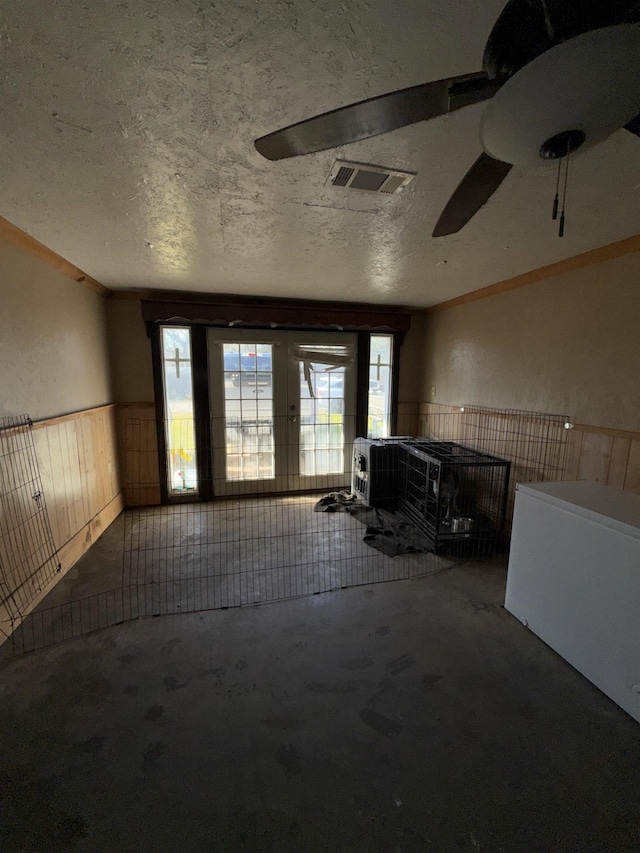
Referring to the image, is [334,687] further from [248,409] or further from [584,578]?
[248,409]

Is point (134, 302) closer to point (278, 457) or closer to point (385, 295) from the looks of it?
point (278, 457)

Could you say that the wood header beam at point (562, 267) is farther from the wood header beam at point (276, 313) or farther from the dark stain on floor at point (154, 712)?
the dark stain on floor at point (154, 712)

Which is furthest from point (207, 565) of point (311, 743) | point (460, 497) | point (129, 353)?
point (129, 353)

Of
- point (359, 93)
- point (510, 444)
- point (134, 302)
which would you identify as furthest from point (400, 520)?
point (134, 302)

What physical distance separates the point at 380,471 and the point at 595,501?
1.91 metres

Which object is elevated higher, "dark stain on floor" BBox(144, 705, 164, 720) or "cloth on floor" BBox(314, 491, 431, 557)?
"cloth on floor" BBox(314, 491, 431, 557)

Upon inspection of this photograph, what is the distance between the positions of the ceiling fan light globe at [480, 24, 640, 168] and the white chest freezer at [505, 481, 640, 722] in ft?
4.67

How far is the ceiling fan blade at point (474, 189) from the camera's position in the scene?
952 mm

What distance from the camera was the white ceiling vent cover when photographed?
135 cm

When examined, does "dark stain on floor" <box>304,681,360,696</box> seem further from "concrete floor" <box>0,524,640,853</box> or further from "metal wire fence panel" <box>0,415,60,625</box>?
"metal wire fence panel" <box>0,415,60,625</box>

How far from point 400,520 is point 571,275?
2277 mm

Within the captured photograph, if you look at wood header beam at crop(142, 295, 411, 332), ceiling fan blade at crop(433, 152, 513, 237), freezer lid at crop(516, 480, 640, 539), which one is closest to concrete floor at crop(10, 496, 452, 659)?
freezer lid at crop(516, 480, 640, 539)

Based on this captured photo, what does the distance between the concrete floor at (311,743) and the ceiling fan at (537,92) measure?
1.82 m

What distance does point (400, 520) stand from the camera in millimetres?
3219
